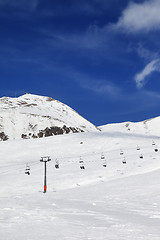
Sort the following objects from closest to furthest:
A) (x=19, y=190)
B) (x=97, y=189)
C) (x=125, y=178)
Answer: (x=97, y=189), (x=19, y=190), (x=125, y=178)

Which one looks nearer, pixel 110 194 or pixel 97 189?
pixel 110 194

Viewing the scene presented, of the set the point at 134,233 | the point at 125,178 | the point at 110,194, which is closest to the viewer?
the point at 134,233

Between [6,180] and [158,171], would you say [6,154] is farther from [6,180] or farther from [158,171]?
[158,171]

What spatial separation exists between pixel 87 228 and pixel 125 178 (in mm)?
20541

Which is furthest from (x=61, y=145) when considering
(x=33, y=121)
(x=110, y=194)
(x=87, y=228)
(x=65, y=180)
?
(x=33, y=121)

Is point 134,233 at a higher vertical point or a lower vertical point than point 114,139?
lower

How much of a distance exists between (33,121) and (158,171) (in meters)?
138

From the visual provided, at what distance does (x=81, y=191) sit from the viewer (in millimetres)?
24125

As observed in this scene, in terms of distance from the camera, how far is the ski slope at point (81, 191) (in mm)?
8453

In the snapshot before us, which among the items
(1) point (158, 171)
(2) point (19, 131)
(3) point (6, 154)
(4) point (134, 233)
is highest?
(2) point (19, 131)

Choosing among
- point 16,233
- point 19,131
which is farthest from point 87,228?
point 19,131

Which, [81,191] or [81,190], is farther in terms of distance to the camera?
[81,190]

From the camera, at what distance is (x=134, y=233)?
26.8ft

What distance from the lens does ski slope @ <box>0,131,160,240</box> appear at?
8.45m
